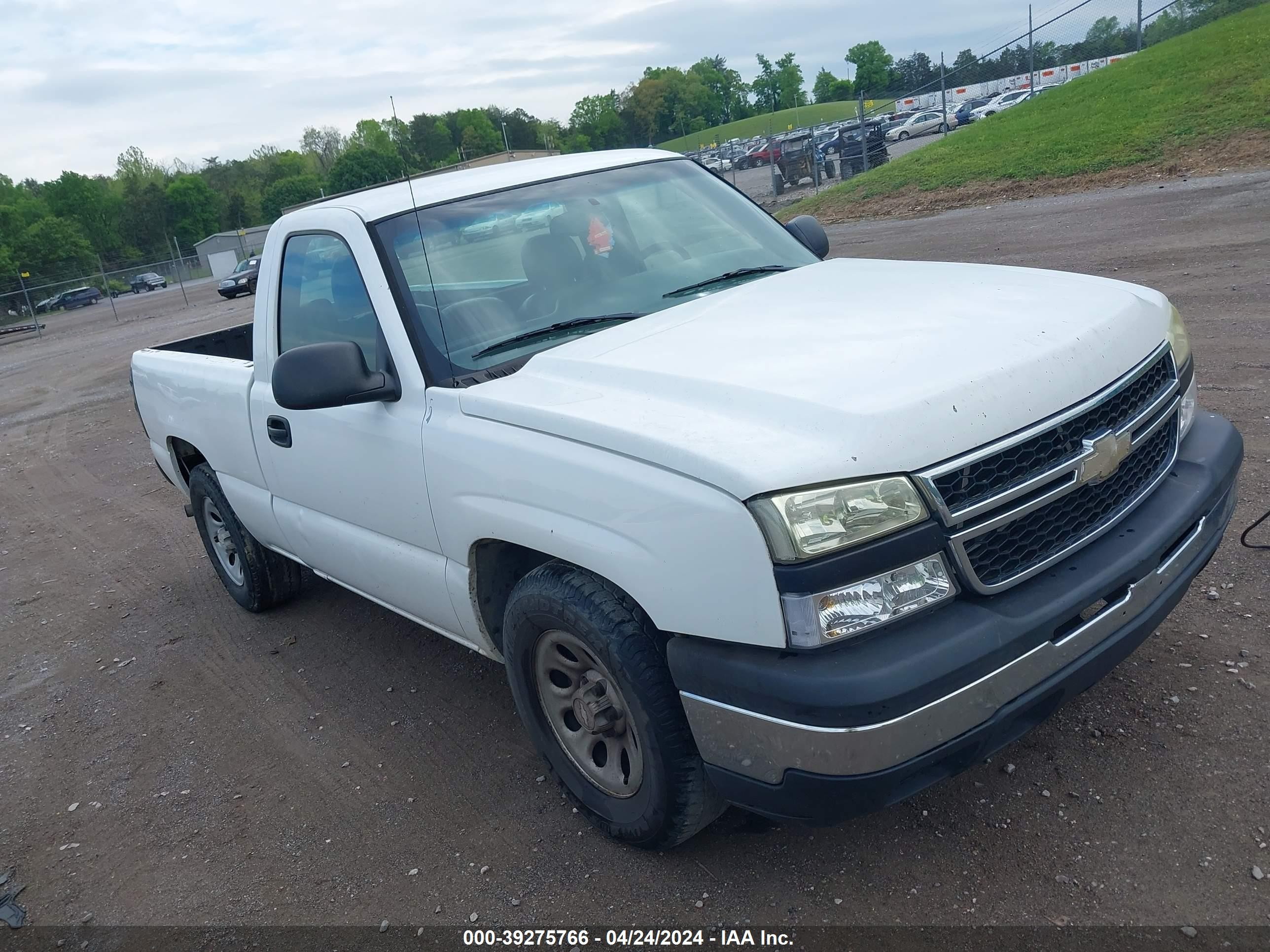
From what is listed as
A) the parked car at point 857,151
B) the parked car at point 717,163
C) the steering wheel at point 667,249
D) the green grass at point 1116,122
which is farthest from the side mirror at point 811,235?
the parked car at point 717,163

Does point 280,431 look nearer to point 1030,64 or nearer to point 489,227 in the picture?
point 489,227

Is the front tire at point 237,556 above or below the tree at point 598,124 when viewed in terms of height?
below

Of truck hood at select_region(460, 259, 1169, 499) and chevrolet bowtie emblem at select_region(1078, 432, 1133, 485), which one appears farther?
chevrolet bowtie emblem at select_region(1078, 432, 1133, 485)

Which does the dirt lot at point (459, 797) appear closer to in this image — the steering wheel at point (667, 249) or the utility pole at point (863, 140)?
the steering wheel at point (667, 249)

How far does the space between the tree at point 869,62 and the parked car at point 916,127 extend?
103 ft

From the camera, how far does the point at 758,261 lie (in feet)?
13.6

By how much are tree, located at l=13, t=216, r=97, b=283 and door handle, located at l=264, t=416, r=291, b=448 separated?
7256 cm

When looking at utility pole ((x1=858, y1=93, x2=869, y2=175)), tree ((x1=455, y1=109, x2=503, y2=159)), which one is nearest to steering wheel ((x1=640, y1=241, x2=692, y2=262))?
tree ((x1=455, y1=109, x2=503, y2=159))

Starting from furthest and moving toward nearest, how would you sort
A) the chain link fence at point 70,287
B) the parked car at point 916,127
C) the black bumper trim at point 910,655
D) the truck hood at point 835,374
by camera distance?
A: the parked car at point 916,127
the chain link fence at point 70,287
the truck hood at point 835,374
the black bumper trim at point 910,655

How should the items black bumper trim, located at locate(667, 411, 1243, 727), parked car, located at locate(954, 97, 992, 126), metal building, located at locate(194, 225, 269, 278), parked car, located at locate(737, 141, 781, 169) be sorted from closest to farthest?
black bumper trim, located at locate(667, 411, 1243, 727) < parked car, located at locate(737, 141, 781, 169) < parked car, located at locate(954, 97, 992, 126) < metal building, located at locate(194, 225, 269, 278)

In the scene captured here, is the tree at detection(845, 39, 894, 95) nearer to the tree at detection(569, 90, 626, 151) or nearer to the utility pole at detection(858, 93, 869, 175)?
the utility pole at detection(858, 93, 869, 175)

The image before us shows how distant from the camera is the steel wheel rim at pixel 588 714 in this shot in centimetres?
299

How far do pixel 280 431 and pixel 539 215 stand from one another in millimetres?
1417

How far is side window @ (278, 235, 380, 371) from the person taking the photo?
382 cm
